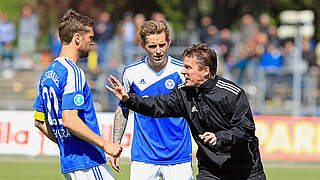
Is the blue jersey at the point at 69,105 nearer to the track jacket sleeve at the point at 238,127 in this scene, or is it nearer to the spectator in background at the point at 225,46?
the track jacket sleeve at the point at 238,127

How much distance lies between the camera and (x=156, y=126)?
7312mm

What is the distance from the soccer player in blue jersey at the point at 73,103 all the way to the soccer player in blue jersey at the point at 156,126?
1.30 metres

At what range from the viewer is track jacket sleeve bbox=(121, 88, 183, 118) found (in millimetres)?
6348

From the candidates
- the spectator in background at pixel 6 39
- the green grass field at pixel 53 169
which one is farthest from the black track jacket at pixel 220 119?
the spectator in background at pixel 6 39

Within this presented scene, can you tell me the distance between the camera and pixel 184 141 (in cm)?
739

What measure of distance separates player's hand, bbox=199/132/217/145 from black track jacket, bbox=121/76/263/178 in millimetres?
216

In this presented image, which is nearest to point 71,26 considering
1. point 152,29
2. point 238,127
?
point 152,29

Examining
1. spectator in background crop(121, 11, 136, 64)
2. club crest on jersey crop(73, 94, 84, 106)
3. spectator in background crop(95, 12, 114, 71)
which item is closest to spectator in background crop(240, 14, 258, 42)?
spectator in background crop(121, 11, 136, 64)

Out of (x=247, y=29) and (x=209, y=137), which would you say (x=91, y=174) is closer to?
(x=209, y=137)

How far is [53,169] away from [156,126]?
22.2 ft

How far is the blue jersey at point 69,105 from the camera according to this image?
19.0 feet

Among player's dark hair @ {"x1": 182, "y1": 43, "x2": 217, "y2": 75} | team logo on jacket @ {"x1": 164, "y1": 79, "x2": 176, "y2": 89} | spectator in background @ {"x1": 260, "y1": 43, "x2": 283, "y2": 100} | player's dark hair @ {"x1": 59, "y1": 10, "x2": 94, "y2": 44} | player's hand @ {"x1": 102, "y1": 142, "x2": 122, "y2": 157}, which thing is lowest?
player's hand @ {"x1": 102, "y1": 142, "x2": 122, "y2": 157}

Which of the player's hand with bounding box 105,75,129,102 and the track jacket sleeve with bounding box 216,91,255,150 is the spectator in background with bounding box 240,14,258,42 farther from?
the player's hand with bounding box 105,75,129,102

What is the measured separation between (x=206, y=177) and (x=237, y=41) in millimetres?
14684
